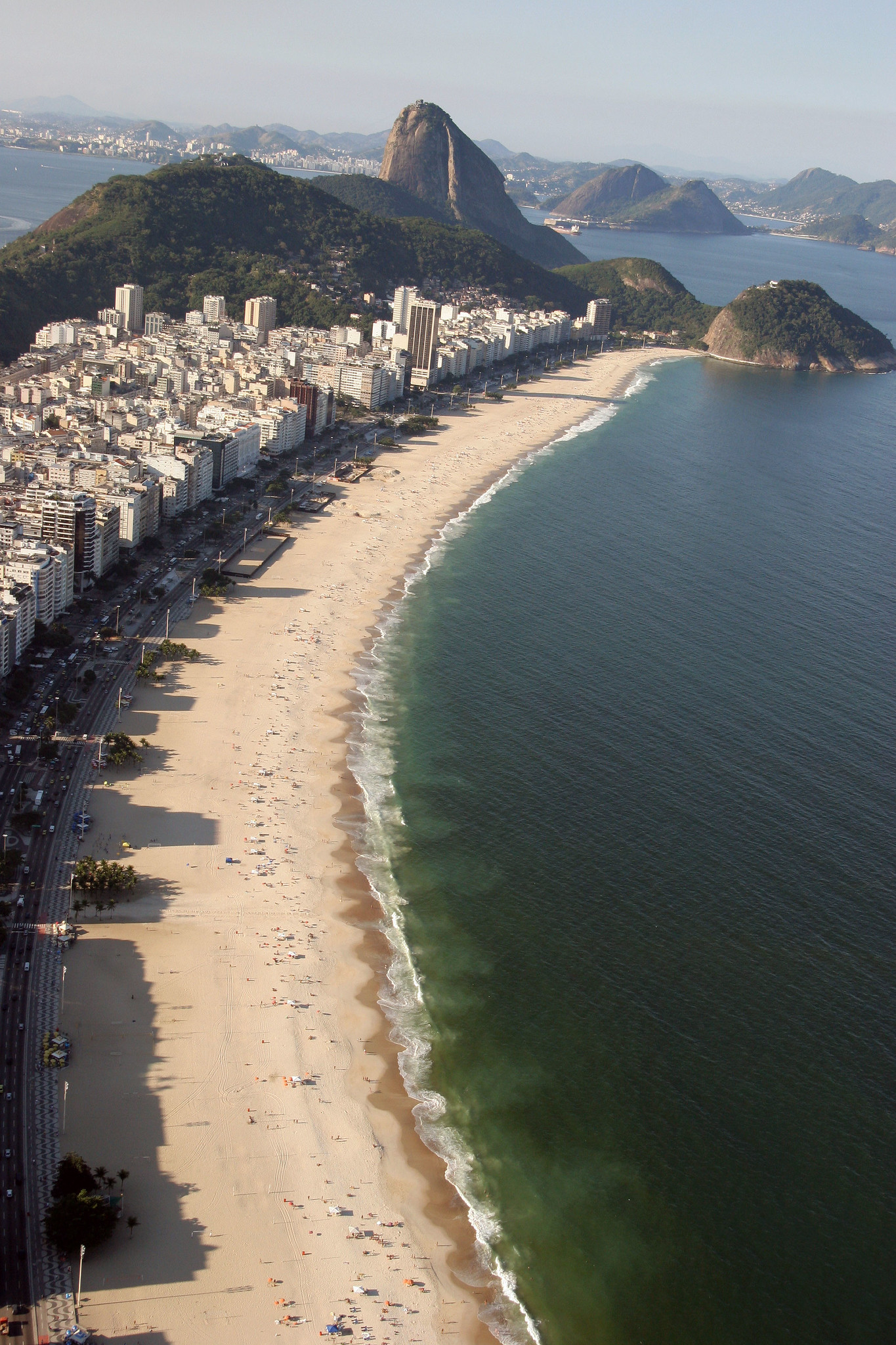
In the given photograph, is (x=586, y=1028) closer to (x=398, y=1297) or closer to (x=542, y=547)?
(x=398, y=1297)

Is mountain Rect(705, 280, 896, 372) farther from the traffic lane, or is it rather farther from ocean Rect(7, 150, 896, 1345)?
the traffic lane

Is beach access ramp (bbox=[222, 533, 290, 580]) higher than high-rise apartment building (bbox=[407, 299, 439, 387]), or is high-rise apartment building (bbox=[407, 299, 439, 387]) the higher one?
high-rise apartment building (bbox=[407, 299, 439, 387])

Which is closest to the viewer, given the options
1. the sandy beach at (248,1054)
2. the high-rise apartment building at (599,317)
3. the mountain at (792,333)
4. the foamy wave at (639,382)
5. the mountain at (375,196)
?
the sandy beach at (248,1054)

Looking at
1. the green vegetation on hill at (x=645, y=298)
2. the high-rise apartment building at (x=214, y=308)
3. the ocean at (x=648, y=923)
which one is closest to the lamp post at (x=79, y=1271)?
the ocean at (x=648, y=923)

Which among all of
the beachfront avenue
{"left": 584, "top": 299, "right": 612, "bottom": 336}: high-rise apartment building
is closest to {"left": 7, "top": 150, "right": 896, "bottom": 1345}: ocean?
the beachfront avenue

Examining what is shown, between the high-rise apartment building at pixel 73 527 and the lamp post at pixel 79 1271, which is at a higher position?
the high-rise apartment building at pixel 73 527

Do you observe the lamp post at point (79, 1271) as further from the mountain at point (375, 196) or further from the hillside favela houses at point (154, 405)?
the mountain at point (375, 196)
